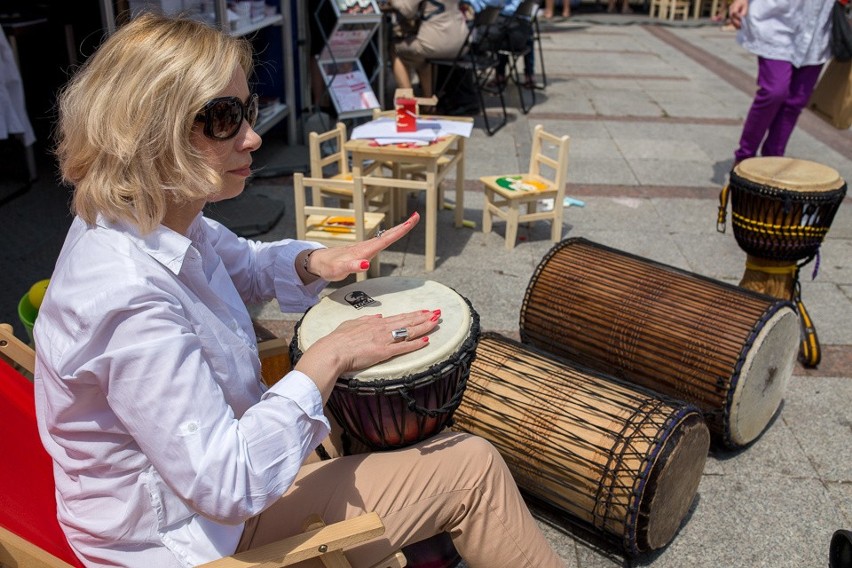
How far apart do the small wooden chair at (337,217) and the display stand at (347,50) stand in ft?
7.73

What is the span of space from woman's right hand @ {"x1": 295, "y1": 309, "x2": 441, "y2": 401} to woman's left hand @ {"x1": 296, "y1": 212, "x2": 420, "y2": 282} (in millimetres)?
235

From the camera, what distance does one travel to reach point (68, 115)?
4.74ft

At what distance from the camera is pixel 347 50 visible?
21.7 feet

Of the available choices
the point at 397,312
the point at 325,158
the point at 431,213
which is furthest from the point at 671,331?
the point at 325,158

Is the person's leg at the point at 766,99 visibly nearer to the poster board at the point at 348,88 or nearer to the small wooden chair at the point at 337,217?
the small wooden chair at the point at 337,217

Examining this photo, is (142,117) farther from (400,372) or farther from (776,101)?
(776,101)

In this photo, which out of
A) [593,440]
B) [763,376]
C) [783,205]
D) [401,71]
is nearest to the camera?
[593,440]

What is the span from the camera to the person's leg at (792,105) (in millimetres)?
5039

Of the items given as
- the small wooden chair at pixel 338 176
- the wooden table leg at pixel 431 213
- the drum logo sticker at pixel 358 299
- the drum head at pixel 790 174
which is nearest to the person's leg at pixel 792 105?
the drum head at pixel 790 174

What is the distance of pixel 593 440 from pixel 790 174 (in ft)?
5.62

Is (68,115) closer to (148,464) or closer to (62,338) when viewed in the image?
(62,338)

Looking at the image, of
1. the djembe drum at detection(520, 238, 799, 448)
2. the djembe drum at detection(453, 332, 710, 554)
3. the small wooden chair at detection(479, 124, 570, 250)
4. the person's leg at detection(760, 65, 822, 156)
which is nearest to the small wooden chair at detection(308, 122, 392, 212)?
the small wooden chair at detection(479, 124, 570, 250)

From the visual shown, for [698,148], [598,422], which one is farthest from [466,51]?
[598,422]

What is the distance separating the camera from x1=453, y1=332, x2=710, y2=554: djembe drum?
2113mm
